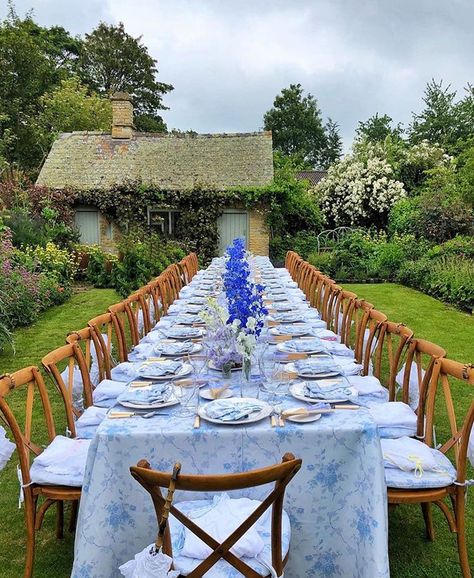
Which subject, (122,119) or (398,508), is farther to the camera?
(122,119)

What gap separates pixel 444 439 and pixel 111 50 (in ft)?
113

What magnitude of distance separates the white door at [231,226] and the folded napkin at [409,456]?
47.1ft

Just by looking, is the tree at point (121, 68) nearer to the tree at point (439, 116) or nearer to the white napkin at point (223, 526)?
the tree at point (439, 116)

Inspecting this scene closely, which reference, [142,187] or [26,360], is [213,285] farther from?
[142,187]

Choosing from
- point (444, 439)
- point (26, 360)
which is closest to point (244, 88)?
point (26, 360)

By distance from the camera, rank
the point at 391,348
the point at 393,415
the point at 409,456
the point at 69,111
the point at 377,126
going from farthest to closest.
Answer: the point at 377,126 < the point at 69,111 < the point at 391,348 < the point at 393,415 < the point at 409,456

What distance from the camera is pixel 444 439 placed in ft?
13.1

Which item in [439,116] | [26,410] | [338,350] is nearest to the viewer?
[26,410]

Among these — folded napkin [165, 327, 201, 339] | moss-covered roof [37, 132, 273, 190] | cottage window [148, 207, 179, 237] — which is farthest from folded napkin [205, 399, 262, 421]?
cottage window [148, 207, 179, 237]

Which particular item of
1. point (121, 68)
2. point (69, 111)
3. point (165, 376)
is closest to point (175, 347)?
point (165, 376)

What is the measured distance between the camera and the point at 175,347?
352 cm

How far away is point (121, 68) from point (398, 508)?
3509cm

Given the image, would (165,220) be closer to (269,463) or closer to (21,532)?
(21,532)

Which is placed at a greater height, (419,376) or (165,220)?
(165,220)
